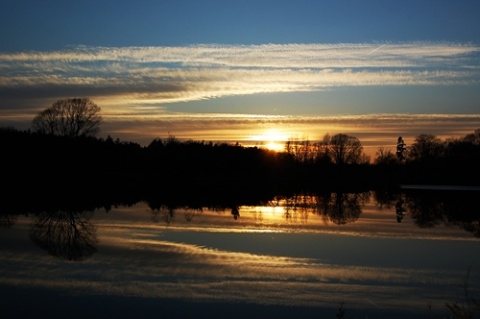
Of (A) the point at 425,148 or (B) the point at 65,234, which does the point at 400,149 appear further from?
(B) the point at 65,234

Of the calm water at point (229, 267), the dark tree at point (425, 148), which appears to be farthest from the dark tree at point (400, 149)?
the calm water at point (229, 267)

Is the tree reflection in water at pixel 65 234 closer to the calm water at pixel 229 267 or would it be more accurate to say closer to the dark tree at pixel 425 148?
the calm water at pixel 229 267

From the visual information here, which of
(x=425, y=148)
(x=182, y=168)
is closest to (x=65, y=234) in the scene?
(x=182, y=168)

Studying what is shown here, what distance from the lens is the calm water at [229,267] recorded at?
1082cm

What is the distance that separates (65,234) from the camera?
65.0 ft

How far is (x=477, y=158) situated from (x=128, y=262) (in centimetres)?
8162

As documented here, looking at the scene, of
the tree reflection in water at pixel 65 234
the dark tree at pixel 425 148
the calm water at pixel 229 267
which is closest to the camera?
the calm water at pixel 229 267

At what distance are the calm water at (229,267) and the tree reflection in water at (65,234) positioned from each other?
0.04m

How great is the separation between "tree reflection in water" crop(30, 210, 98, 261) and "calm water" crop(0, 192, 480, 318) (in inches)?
1.5

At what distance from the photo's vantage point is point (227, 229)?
22.8m

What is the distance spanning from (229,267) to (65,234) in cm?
782

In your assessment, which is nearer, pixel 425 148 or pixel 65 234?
pixel 65 234

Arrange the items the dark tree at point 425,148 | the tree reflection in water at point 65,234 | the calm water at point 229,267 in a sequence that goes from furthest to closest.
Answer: the dark tree at point 425,148
the tree reflection in water at point 65,234
the calm water at point 229,267

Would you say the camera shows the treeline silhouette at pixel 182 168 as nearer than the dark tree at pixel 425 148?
Yes
